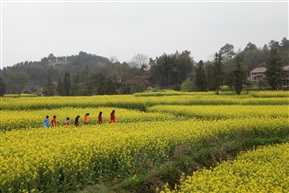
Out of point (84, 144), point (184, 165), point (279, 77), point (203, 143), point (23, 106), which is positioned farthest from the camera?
point (279, 77)

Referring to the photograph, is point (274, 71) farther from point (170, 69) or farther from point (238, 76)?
point (170, 69)

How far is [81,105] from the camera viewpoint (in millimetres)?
26719

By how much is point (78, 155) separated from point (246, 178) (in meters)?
4.71

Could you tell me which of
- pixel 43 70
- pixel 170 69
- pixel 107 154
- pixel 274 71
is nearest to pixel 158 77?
pixel 170 69

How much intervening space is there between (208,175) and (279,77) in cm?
3704

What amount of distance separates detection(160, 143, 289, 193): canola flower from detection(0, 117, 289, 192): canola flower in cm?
199

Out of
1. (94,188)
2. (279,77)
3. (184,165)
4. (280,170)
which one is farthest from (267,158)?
(279,77)

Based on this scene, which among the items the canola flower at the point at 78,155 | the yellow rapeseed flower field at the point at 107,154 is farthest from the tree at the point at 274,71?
the canola flower at the point at 78,155

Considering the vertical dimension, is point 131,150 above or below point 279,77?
below

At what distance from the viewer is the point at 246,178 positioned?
25.2ft

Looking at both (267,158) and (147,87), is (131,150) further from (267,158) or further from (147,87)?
(147,87)

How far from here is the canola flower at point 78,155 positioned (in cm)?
791

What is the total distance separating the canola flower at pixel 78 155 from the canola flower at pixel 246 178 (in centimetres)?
199

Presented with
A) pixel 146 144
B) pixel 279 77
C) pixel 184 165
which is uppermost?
pixel 279 77
